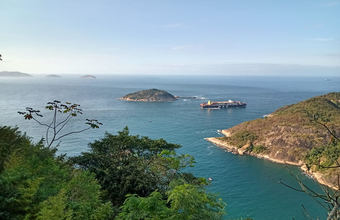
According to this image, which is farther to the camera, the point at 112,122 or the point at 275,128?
the point at 112,122

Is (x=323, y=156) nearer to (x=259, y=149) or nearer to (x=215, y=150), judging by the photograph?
(x=259, y=149)

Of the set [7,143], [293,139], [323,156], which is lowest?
[323,156]

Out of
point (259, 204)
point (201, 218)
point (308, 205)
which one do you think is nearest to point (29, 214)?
point (201, 218)

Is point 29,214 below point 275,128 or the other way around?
the other way around

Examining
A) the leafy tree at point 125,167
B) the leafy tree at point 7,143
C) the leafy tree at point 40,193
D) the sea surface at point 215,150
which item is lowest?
the sea surface at point 215,150

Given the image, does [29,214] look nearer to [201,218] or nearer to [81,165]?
[201,218]

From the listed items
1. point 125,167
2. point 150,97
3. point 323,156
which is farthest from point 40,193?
point 150,97

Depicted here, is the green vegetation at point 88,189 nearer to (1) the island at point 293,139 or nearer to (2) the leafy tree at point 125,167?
(2) the leafy tree at point 125,167

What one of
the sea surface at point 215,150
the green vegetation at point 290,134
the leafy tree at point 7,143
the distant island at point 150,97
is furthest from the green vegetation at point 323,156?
the distant island at point 150,97

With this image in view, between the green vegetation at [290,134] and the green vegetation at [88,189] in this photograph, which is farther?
the green vegetation at [290,134]
